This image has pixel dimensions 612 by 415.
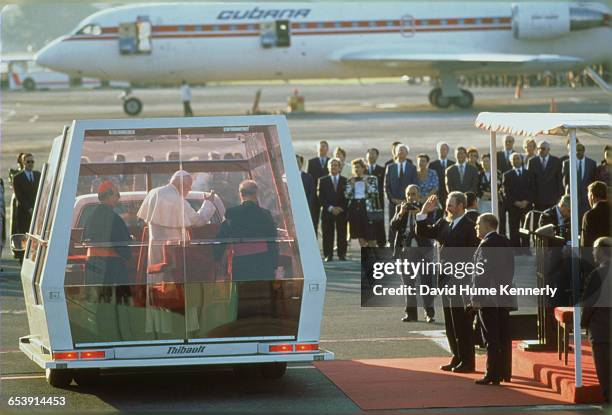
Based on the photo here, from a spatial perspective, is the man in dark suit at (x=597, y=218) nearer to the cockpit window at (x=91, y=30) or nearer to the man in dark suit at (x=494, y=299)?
the man in dark suit at (x=494, y=299)

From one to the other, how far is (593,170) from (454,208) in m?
7.32

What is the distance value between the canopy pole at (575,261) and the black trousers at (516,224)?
339 inches

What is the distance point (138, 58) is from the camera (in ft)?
150

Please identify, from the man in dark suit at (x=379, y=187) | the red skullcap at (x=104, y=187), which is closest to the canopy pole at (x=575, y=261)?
the red skullcap at (x=104, y=187)

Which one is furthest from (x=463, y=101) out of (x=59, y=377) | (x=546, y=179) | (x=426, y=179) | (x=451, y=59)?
(x=59, y=377)

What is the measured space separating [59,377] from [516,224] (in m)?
10.1

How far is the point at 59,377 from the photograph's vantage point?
416 inches

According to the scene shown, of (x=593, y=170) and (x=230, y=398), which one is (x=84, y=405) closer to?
(x=230, y=398)

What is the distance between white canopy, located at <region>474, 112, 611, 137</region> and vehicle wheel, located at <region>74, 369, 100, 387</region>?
4.44 meters

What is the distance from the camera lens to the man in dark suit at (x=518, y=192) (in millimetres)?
18625

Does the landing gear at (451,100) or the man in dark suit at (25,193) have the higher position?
the man in dark suit at (25,193)

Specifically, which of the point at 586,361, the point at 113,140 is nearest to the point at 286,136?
the point at 113,140

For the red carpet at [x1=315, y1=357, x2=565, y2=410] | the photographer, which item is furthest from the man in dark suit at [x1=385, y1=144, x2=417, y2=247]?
the red carpet at [x1=315, y1=357, x2=565, y2=410]

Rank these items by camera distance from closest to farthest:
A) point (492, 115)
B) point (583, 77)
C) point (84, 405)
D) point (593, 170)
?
point (84, 405)
point (492, 115)
point (593, 170)
point (583, 77)
